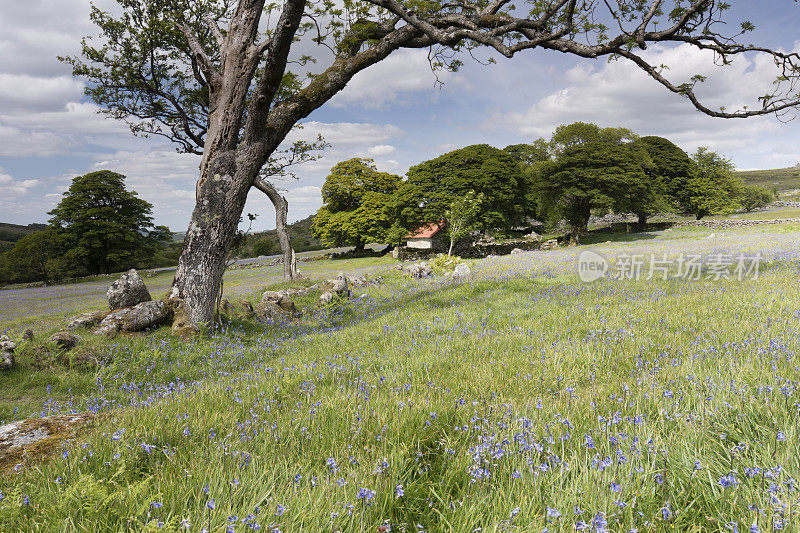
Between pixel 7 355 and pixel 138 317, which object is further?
pixel 138 317

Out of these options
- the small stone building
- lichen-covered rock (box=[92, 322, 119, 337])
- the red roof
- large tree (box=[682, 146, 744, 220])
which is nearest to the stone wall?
large tree (box=[682, 146, 744, 220])

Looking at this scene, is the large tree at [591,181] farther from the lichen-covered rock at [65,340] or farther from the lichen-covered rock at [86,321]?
the lichen-covered rock at [65,340]

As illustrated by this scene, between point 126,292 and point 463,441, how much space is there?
1057 centimetres

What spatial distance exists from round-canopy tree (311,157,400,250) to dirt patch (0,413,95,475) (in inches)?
1949

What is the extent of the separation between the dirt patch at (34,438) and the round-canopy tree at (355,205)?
49.5 meters

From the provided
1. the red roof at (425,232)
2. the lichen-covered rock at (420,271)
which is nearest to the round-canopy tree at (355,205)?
the red roof at (425,232)

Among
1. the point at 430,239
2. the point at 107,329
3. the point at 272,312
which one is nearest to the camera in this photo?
the point at 107,329

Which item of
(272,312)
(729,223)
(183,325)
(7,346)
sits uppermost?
(7,346)

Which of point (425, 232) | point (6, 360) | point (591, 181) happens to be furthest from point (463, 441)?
point (591, 181)

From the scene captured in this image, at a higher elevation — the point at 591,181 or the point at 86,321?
the point at 591,181

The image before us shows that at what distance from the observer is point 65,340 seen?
7145 millimetres

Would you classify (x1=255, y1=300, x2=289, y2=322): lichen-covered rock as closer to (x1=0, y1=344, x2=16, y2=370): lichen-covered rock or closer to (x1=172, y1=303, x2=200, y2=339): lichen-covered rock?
(x1=172, y1=303, x2=200, y2=339): lichen-covered rock

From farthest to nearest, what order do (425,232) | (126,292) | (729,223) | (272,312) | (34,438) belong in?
(729,223) < (425,232) < (272,312) < (126,292) < (34,438)

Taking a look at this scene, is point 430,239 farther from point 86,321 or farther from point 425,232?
point 86,321
